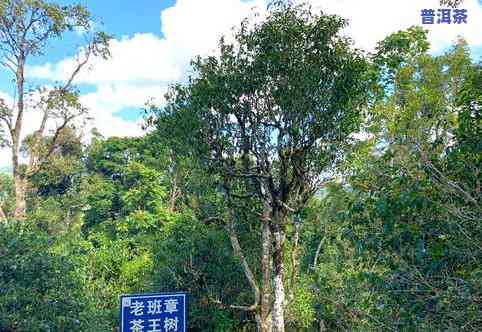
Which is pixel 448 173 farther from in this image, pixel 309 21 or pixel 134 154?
pixel 134 154

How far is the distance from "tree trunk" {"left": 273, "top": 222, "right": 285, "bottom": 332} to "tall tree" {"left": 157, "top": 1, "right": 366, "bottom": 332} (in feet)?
0.10

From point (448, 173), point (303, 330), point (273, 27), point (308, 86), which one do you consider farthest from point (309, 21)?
point (303, 330)

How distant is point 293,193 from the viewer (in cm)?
1478

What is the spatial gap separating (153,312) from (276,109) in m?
7.41

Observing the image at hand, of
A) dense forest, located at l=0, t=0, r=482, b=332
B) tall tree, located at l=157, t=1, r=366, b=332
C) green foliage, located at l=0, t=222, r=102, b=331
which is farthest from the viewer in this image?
tall tree, located at l=157, t=1, r=366, b=332

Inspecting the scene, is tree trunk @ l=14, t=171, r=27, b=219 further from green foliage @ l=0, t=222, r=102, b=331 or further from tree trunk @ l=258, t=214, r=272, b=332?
green foliage @ l=0, t=222, r=102, b=331

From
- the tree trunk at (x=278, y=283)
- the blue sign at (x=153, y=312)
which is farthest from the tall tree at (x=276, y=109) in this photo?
the blue sign at (x=153, y=312)

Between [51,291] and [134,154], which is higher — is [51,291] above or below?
below

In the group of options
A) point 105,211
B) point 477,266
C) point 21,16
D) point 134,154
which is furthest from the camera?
point 134,154

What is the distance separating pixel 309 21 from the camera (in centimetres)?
1270

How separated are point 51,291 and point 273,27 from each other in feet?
29.8

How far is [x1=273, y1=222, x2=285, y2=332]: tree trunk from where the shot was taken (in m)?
12.7

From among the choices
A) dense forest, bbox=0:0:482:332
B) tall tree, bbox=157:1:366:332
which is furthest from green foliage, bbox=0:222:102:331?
tall tree, bbox=157:1:366:332

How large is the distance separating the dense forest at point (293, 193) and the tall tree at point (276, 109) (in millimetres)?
43
